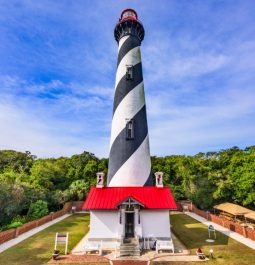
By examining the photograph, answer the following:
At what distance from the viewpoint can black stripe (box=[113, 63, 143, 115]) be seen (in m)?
15.6

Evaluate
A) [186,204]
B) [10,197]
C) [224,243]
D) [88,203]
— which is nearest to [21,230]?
[10,197]

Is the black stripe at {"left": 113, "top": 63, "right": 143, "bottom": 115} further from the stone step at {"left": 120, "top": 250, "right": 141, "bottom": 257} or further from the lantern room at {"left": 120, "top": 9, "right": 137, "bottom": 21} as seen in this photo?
the stone step at {"left": 120, "top": 250, "right": 141, "bottom": 257}

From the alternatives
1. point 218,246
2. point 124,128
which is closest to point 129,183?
point 124,128

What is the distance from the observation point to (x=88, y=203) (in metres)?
12.3

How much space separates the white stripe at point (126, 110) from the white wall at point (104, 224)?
200 inches

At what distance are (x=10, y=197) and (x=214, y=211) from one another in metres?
21.8

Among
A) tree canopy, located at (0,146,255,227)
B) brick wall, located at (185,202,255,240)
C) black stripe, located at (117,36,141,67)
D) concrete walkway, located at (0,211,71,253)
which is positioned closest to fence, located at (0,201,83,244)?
concrete walkway, located at (0,211,71,253)

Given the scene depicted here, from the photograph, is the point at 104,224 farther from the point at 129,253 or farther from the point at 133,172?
the point at 133,172

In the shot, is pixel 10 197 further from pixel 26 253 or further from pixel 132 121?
pixel 132 121

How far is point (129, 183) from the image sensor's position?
13836mm

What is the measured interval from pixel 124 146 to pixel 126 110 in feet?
8.51

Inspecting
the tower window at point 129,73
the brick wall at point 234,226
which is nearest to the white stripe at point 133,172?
the tower window at point 129,73

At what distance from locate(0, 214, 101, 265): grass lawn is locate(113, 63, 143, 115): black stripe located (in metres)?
9.57

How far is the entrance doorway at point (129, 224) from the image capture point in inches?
481
